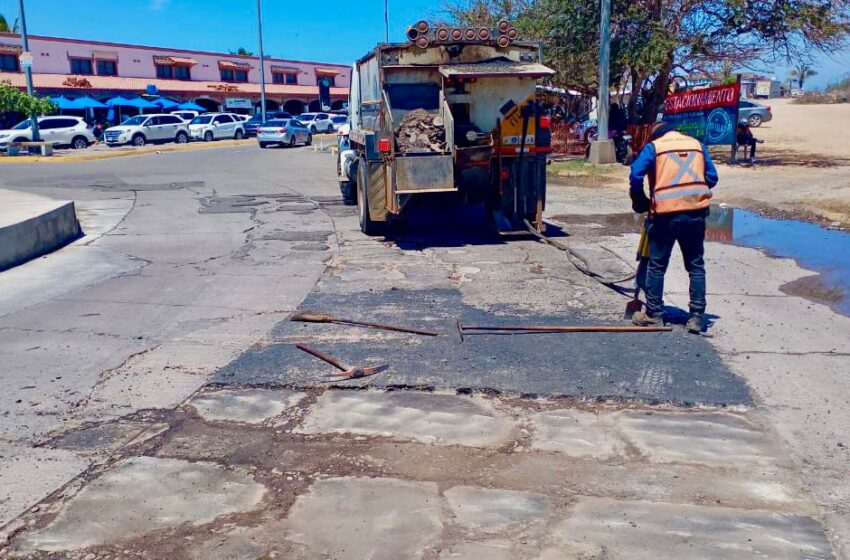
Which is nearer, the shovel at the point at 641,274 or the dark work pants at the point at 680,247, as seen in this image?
the dark work pants at the point at 680,247

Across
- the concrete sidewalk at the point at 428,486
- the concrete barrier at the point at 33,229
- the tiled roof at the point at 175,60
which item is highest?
the tiled roof at the point at 175,60

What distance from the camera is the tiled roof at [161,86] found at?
4868 centimetres

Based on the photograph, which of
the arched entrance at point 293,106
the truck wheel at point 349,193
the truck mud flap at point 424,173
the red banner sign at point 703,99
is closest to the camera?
the truck mud flap at point 424,173

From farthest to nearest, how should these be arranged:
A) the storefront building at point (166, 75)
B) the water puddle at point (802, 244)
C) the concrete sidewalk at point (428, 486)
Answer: the storefront building at point (166, 75)
the water puddle at point (802, 244)
the concrete sidewalk at point (428, 486)

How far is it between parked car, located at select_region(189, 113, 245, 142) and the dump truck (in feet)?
120

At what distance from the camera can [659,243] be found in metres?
7.04

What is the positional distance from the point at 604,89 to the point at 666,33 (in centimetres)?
259

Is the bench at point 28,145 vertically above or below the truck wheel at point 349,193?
above

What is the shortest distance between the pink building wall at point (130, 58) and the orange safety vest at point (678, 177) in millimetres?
51006

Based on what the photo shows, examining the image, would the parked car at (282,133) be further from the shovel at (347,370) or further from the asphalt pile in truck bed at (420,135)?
the shovel at (347,370)

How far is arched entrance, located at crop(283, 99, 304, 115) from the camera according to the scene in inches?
2704

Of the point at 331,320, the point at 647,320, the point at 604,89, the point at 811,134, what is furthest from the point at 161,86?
the point at 647,320

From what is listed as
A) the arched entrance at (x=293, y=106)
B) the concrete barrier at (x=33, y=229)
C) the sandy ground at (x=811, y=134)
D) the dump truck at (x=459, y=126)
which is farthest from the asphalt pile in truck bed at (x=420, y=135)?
the arched entrance at (x=293, y=106)

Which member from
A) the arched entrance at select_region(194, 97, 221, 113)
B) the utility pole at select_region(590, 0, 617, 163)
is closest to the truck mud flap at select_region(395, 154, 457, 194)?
the utility pole at select_region(590, 0, 617, 163)
